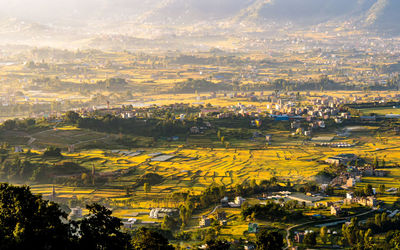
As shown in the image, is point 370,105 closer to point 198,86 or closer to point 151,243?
point 198,86

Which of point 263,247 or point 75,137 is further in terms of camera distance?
point 75,137

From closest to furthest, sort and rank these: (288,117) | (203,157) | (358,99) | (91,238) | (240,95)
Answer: (91,238) < (203,157) < (288,117) < (358,99) < (240,95)

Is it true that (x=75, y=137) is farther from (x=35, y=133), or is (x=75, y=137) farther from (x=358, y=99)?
(x=358, y=99)

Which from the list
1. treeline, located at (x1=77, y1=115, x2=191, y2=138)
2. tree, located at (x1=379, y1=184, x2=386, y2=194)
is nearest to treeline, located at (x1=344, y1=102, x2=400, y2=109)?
treeline, located at (x1=77, y1=115, x2=191, y2=138)

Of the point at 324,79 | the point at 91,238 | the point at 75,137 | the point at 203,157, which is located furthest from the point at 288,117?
the point at 91,238

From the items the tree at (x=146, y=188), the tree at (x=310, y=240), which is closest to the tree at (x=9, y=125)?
the tree at (x=146, y=188)

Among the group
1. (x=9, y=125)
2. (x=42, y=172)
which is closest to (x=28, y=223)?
(x=42, y=172)
